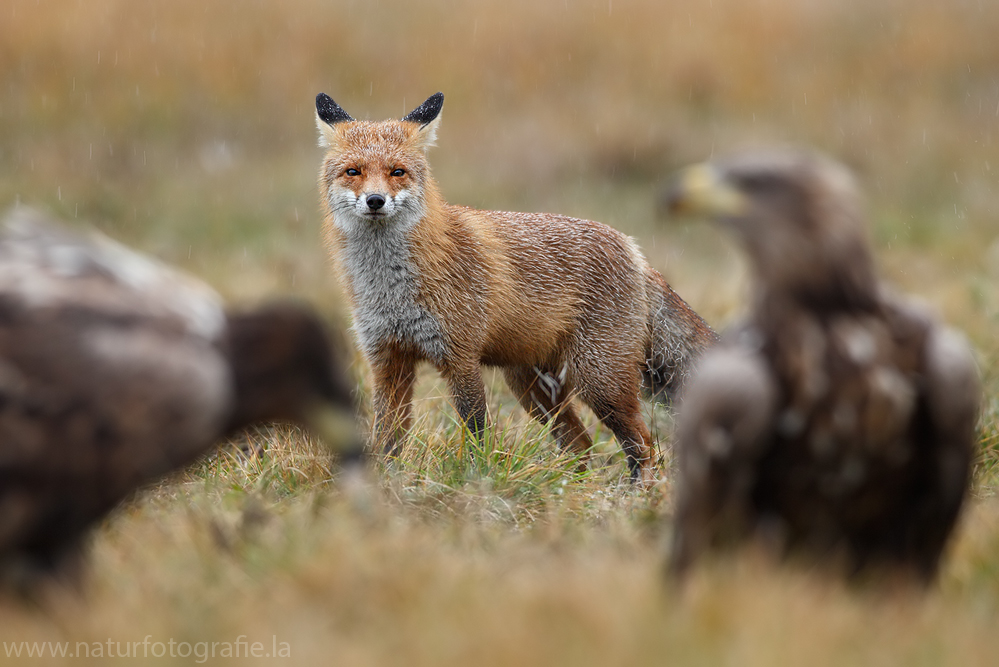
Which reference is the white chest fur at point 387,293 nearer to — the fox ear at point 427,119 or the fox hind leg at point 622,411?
the fox ear at point 427,119

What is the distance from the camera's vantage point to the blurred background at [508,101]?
14492 millimetres

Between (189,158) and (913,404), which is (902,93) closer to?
(189,158)

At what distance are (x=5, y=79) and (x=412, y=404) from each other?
38.8 ft

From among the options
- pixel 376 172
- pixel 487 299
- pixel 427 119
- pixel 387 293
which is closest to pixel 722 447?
pixel 487 299

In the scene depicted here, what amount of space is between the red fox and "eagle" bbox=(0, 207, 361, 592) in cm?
266

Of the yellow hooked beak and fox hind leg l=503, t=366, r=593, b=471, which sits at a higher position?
the yellow hooked beak

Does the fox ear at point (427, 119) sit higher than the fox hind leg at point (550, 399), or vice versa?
the fox ear at point (427, 119)

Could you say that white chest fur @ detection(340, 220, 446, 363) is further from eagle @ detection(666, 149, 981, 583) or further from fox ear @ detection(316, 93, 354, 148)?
eagle @ detection(666, 149, 981, 583)

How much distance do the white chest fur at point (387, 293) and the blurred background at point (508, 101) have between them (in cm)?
689

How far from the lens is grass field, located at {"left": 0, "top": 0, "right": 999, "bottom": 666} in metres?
3.08

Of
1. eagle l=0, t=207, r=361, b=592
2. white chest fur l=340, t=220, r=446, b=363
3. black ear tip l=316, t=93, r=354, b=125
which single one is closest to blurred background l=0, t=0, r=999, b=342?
black ear tip l=316, t=93, r=354, b=125

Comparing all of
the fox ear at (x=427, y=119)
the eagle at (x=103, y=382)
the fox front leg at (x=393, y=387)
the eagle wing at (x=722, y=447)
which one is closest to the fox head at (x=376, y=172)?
the fox ear at (x=427, y=119)

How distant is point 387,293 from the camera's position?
630 centimetres

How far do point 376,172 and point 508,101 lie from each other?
35.3 feet
